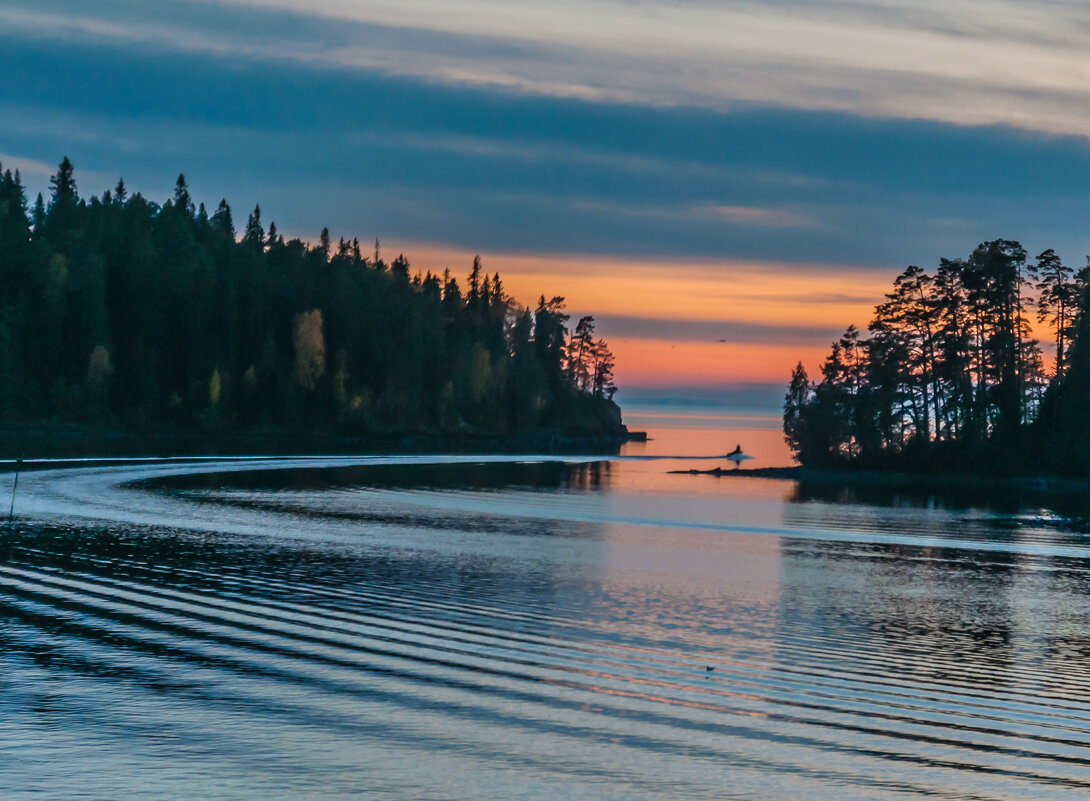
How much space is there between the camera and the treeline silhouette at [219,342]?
468 ft

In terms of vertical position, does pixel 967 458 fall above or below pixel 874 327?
below

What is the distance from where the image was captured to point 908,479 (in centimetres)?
9612

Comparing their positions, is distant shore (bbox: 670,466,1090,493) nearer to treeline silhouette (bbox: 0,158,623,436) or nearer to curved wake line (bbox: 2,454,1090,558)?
curved wake line (bbox: 2,454,1090,558)

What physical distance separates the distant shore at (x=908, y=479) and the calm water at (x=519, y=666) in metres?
54.9

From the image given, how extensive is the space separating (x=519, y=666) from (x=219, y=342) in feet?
492

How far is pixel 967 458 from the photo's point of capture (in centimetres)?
9844

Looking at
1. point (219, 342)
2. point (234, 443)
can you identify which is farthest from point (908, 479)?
point (219, 342)

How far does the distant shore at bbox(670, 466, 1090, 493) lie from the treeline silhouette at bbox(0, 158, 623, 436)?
67931 millimetres

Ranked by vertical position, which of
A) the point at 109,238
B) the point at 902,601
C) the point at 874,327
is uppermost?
the point at 109,238

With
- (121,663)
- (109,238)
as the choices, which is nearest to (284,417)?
(109,238)

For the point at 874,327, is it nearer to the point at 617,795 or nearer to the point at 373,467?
the point at 373,467

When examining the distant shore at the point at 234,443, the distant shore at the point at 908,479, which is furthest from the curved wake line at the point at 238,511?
the distant shore at the point at 908,479

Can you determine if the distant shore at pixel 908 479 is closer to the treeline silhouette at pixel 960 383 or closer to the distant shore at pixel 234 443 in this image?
the treeline silhouette at pixel 960 383

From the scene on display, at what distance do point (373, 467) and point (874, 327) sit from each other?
50.2 meters
